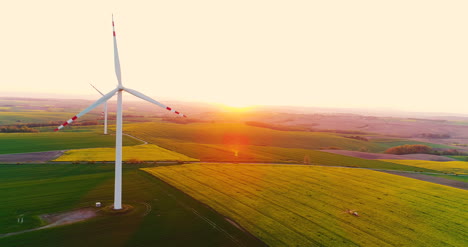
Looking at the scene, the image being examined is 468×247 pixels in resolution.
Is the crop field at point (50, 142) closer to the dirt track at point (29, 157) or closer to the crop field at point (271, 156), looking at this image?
the dirt track at point (29, 157)

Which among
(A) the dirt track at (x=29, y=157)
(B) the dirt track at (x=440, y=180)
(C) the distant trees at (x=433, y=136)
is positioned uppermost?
(C) the distant trees at (x=433, y=136)

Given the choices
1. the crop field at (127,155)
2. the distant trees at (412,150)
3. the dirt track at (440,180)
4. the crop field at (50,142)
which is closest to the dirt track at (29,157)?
the crop field at (127,155)

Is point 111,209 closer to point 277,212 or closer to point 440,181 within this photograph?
point 277,212

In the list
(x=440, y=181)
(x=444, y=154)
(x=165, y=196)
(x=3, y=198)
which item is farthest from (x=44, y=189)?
(x=444, y=154)

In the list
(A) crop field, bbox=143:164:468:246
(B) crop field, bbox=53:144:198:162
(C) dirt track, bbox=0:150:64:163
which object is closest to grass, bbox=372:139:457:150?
(A) crop field, bbox=143:164:468:246

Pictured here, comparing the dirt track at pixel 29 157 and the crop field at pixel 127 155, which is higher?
the crop field at pixel 127 155

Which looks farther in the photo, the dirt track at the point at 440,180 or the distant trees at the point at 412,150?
the distant trees at the point at 412,150
